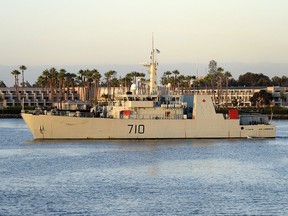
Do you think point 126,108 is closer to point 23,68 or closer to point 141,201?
point 141,201

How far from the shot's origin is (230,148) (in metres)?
64.1

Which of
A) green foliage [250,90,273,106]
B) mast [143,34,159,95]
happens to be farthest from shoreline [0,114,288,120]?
mast [143,34,159,95]

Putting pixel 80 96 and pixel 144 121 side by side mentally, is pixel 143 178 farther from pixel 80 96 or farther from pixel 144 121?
pixel 80 96

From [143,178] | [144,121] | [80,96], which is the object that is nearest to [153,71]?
[144,121]

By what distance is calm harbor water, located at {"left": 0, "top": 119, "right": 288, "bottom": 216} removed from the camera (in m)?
34.7

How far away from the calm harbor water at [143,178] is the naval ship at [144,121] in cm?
215

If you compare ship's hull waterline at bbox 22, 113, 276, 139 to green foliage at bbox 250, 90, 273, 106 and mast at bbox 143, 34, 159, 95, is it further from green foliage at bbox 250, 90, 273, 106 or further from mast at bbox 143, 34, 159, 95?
green foliage at bbox 250, 90, 273, 106

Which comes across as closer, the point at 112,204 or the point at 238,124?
the point at 112,204

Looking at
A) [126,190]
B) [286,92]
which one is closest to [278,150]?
[126,190]

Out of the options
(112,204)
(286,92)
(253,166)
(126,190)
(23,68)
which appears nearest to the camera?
(112,204)

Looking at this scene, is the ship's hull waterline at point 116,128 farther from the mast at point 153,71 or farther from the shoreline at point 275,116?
the shoreline at point 275,116

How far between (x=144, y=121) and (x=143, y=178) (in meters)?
25.7

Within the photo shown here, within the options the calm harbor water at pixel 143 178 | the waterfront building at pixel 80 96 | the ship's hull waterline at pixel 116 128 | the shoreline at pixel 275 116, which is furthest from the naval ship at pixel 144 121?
the waterfront building at pixel 80 96

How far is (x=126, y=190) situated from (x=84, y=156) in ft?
58.9
